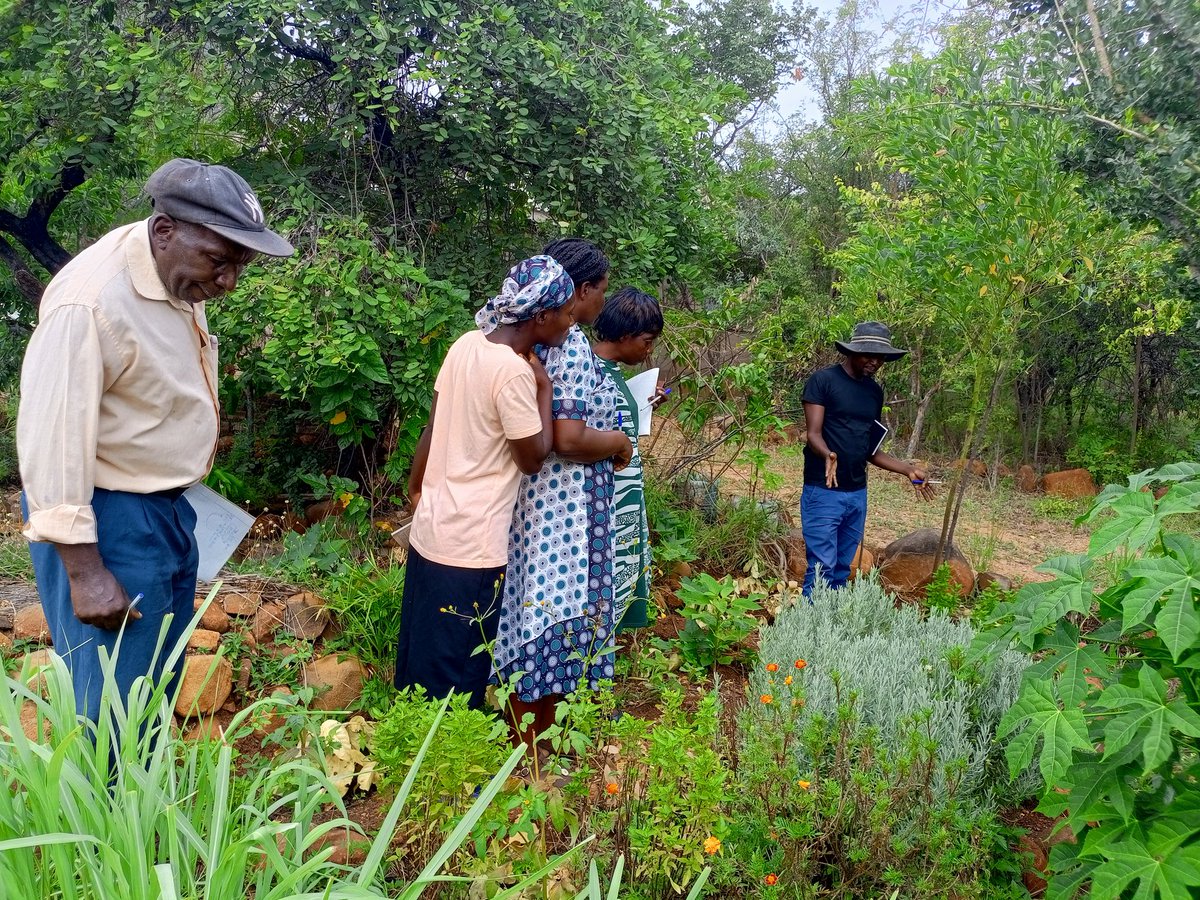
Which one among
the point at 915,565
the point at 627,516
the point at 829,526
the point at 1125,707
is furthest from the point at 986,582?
the point at 1125,707

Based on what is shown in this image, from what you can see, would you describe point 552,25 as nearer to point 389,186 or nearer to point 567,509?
point 389,186

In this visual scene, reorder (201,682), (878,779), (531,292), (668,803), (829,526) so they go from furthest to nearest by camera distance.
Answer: (829,526) < (201,682) < (531,292) < (878,779) < (668,803)

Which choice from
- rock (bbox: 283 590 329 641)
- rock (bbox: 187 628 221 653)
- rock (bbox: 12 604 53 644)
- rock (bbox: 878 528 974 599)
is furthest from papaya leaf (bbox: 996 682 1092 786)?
rock (bbox: 878 528 974 599)

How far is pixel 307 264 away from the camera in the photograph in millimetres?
4070

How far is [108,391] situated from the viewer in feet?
6.54

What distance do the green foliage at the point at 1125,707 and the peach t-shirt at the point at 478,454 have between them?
4.73ft

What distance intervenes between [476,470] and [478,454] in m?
0.05

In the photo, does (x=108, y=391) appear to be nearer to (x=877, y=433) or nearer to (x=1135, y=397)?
(x=877, y=433)

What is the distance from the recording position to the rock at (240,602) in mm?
3562

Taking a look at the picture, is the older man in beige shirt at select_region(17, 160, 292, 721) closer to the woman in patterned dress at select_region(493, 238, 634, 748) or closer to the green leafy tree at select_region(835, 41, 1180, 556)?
the woman in patterned dress at select_region(493, 238, 634, 748)

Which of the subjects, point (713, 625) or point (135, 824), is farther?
point (713, 625)

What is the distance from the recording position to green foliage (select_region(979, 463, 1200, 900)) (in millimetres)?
1791

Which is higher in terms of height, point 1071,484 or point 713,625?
point 713,625

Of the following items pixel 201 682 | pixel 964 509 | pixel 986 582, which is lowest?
pixel 964 509
